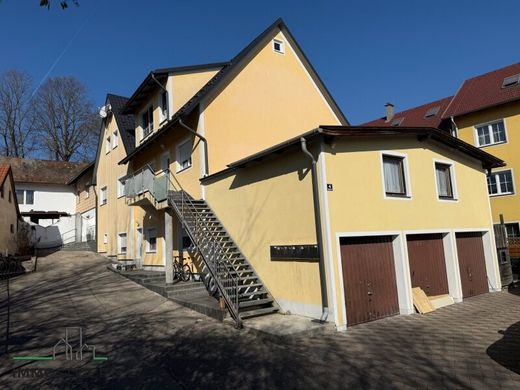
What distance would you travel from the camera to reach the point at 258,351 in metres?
7.51

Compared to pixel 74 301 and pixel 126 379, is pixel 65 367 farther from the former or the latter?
pixel 74 301

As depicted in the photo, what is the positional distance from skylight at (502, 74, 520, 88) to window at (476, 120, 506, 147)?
3.05m

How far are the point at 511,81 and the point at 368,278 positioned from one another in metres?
22.7

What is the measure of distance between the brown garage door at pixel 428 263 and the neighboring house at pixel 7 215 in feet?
64.7

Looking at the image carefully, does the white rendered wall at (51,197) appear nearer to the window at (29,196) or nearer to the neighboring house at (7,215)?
the window at (29,196)

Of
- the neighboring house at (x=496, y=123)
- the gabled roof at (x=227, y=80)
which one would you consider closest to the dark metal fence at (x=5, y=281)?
the gabled roof at (x=227, y=80)

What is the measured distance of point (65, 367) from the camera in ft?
21.9

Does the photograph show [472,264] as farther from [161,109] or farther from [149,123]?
[149,123]

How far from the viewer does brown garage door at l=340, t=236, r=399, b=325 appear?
9.44 meters

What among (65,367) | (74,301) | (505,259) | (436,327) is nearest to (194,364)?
(65,367)

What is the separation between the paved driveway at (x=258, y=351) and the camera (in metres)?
6.00

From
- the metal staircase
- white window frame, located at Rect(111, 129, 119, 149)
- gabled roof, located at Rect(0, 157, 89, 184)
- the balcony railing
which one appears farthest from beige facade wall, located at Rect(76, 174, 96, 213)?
the metal staircase

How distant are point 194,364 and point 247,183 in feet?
20.2

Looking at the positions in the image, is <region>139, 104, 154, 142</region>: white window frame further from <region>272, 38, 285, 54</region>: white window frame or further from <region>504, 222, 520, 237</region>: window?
<region>504, 222, 520, 237</region>: window
